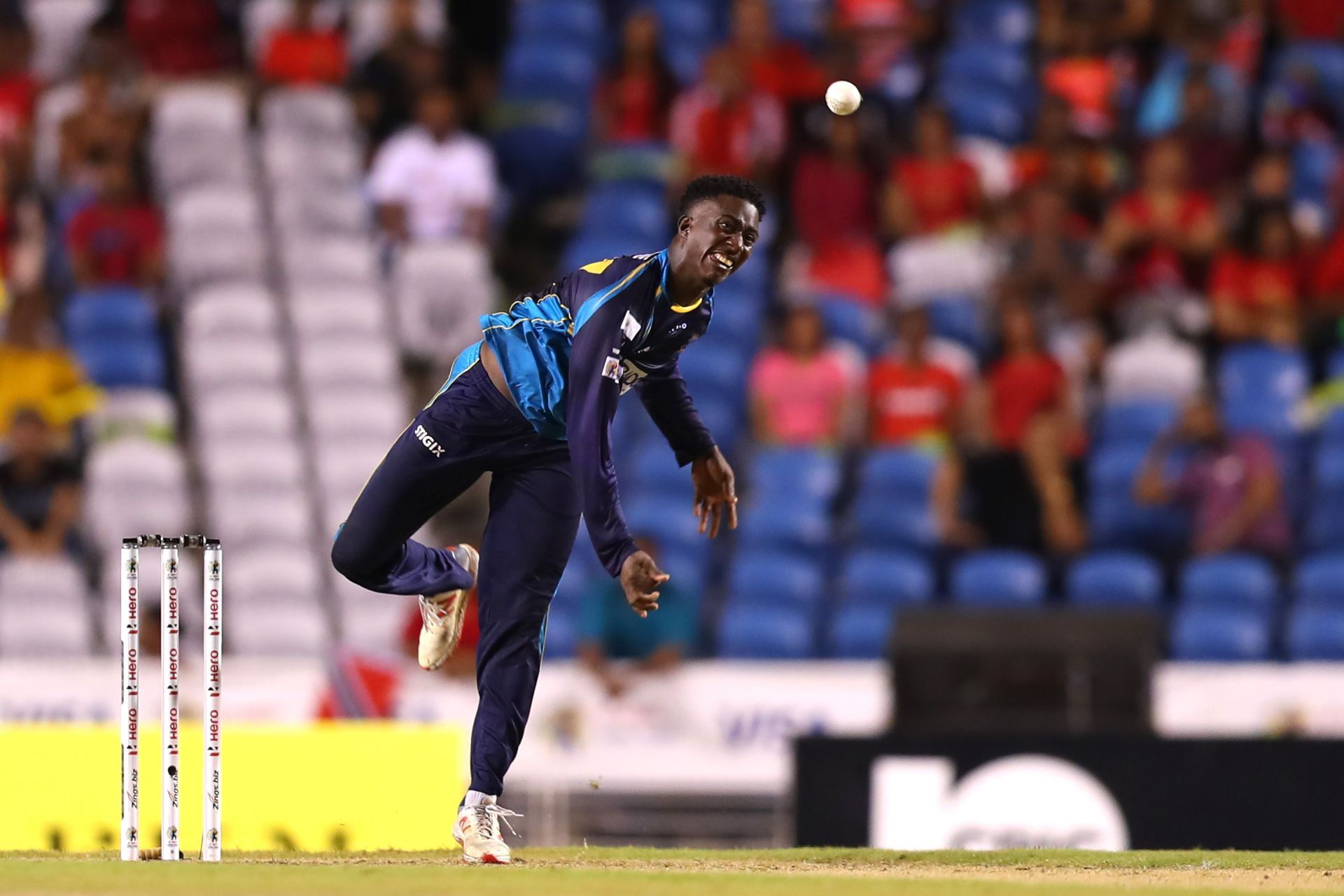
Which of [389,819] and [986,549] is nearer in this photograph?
[389,819]

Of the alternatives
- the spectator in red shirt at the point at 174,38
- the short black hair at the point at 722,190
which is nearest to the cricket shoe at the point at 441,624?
the short black hair at the point at 722,190

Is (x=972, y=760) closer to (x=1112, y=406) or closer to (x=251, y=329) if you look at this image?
(x=1112, y=406)

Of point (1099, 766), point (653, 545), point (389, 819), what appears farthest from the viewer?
point (653, 545)

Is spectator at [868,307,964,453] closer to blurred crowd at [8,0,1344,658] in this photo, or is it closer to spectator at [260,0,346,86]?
blurred crowd at [8,0,1344,658]

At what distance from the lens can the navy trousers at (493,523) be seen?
7719 mm

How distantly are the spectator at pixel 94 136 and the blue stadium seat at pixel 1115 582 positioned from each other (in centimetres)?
786

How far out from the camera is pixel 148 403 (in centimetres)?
1518

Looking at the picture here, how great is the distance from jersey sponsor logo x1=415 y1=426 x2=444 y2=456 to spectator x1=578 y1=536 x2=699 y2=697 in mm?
5221

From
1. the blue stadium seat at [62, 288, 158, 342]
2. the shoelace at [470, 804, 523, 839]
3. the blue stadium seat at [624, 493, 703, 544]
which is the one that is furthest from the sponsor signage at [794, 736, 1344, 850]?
the blue stadium seat at [62, 288, 158, 342]

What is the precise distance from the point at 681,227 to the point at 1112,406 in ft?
24.1

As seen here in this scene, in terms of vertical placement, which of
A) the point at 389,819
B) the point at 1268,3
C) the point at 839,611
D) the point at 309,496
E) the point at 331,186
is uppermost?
the point at 1268,3

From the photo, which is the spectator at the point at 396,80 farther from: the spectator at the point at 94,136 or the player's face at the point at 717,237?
the player's face at the point at 717,237

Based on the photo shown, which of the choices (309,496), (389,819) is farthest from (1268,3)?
(389,819)

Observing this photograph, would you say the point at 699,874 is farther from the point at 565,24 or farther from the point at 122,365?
the point at 565,24
